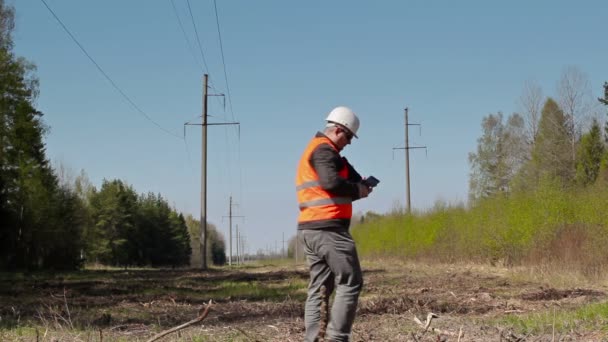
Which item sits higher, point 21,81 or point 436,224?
point 21,81

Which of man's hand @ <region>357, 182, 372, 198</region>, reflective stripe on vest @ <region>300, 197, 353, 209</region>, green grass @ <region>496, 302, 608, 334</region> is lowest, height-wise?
green grass @ <region>496, 302, 608, 334</region>

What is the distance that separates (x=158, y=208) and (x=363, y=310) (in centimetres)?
7700

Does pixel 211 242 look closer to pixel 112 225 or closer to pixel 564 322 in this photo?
pixel 112 225

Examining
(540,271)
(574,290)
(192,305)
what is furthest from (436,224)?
(192,305)

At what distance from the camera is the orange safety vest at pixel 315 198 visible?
5691 mm

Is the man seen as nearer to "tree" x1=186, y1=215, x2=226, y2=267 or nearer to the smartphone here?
the smartphone

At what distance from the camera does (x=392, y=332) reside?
7.69m

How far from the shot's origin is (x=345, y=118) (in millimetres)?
5805

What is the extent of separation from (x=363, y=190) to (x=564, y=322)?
11.2ft

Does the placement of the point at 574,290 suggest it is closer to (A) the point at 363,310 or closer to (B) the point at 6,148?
(A) the point at 363,310

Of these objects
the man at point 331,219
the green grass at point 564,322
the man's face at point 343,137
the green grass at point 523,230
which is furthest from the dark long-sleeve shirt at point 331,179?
the green grass at point 523,230

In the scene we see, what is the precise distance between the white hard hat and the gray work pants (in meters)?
0.77

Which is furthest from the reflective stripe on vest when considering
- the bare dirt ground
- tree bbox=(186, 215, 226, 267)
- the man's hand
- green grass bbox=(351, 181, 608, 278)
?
tree bbox=(186, 215, 226, 267)

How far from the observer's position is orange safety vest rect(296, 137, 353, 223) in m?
5.69
